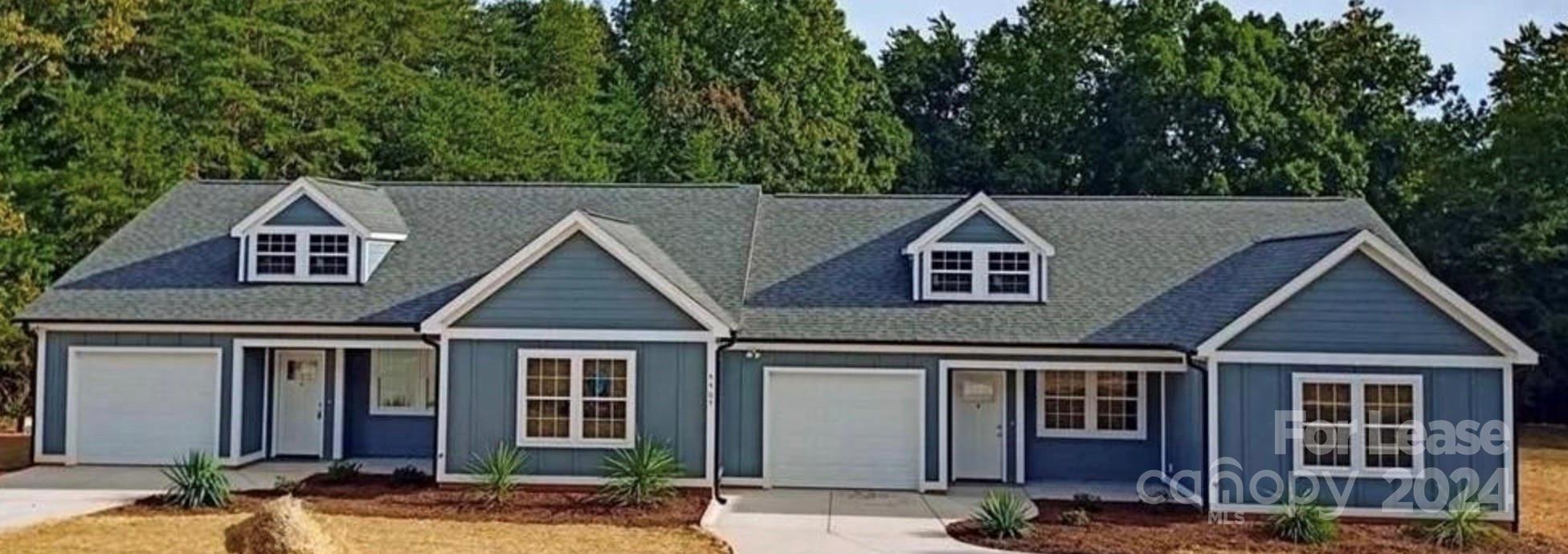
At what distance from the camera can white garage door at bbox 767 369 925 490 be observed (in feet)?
64.1

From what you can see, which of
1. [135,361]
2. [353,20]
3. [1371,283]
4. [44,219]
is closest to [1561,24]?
[1371,283]

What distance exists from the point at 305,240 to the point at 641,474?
7936 mm

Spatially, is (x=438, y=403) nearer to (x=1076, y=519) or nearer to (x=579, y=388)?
(x=579, y=388)

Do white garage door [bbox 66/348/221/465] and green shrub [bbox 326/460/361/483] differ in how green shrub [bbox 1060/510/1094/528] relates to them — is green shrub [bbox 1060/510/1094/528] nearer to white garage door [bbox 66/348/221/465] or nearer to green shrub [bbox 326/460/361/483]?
green shrub [bbox 326/460/361/483]

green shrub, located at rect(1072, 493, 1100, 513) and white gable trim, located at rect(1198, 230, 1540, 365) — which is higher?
white gable trim, located at rect(1198, 230, 1540, 365)

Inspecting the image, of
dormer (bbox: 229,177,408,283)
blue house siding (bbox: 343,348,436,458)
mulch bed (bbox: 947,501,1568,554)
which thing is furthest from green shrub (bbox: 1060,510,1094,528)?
dormer (bbox: 229,177,408,283)

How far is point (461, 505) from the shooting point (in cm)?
1711

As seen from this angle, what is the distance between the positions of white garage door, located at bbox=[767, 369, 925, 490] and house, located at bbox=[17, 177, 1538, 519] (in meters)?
0.04

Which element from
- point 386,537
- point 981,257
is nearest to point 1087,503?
point 981,257

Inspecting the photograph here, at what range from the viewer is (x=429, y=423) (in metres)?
22.1

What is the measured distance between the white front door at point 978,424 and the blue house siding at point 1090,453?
17.5 inches

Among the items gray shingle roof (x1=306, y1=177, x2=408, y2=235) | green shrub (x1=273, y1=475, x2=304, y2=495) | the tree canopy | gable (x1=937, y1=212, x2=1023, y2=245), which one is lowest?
green shrub (x1=273, y1=475, x2=304, y2=495)

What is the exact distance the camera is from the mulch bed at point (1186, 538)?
14.9m

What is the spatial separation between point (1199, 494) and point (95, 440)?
16860 millimetres
